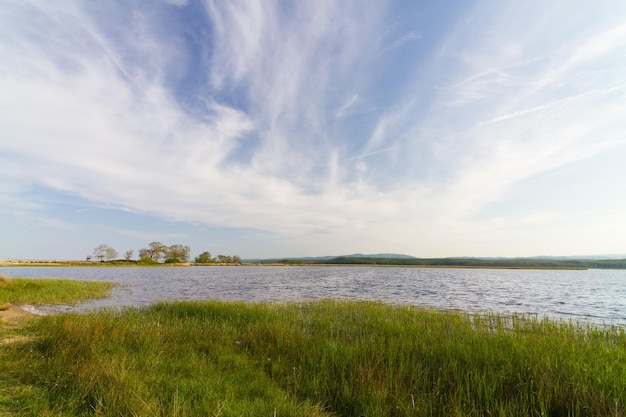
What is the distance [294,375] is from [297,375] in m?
0.36

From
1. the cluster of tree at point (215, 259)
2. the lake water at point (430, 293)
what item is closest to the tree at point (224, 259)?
the cluster of tree at point (215, 259)

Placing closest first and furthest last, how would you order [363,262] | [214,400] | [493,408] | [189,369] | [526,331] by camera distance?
[214,400], [493,408], [189,369], [526,331], [363,262]

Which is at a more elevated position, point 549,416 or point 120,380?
point 120,380

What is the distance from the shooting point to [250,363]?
7887 mm

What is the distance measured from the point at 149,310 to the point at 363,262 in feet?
517

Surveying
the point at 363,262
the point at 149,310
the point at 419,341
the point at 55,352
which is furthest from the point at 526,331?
the point at 363,262

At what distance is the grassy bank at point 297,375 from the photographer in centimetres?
508

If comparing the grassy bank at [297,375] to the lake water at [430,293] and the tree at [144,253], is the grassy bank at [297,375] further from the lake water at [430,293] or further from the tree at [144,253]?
the tree at [144,253]

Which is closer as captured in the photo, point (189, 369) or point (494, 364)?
point (189, 369)

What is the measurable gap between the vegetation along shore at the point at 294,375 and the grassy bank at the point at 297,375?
0.10 ft

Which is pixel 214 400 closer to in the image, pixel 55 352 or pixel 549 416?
pixel 55 352

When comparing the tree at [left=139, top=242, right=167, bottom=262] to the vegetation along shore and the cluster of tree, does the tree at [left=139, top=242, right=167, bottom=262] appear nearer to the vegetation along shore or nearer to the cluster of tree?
the cluster of tree

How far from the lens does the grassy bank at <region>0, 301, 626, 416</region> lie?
5.08 m

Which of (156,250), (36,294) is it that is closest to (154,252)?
(156,250)
